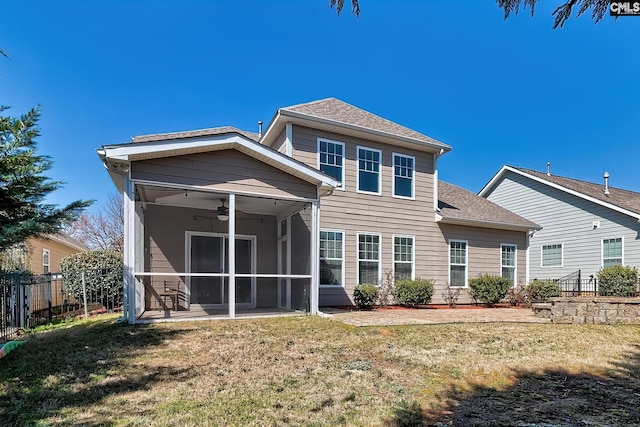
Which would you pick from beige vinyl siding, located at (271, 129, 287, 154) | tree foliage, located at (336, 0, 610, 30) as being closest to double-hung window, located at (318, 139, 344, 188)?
beige vinyl siding, located at (271, 129, 287, 154)

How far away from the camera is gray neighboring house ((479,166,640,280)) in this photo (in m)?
15.5

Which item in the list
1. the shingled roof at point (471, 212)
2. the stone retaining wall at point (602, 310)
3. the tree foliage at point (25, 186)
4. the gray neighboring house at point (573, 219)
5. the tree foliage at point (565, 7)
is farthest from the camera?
the gray neighboring house at point (573, 219)

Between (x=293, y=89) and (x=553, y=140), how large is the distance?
55.4ft

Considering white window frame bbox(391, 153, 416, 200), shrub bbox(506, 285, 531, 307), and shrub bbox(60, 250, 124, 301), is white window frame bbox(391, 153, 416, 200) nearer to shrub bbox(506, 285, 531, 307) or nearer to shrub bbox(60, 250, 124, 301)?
shrub bbox(506, 285, 531, 307)

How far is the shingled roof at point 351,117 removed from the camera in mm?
11586

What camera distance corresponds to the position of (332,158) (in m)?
11.7

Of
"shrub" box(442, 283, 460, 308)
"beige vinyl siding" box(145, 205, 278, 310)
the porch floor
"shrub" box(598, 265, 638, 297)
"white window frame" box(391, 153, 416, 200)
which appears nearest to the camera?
the porch floor

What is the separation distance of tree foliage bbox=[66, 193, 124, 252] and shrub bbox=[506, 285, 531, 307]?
23744 millimetres

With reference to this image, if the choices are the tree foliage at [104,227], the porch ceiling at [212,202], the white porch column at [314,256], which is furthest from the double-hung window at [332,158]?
the tree foliage at [104,227]

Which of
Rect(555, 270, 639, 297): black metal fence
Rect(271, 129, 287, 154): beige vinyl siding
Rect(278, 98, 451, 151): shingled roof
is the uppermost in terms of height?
Rect(278, 98, 451, 151): shingled roof

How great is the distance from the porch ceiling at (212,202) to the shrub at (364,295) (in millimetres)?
2940

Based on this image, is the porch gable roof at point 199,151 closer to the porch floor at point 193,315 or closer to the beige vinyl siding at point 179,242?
the beige vinyl siding at point 179,242

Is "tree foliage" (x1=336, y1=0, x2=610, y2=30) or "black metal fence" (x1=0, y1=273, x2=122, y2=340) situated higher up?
"tree foliage" (x1=336, y1=0, x2=610, y2=30)

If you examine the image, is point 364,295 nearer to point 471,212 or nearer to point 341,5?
point 471,212
